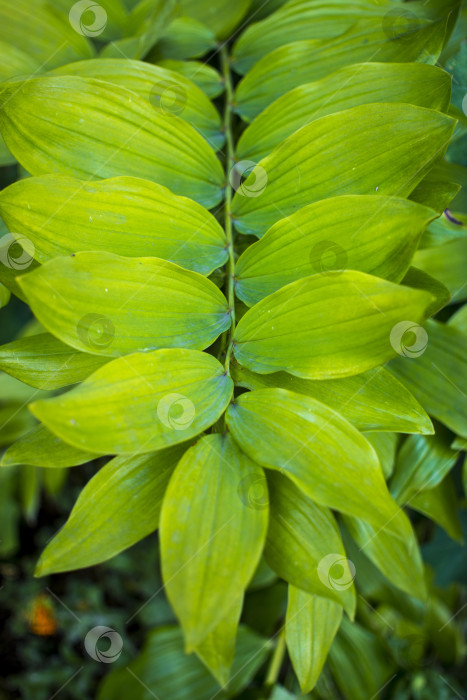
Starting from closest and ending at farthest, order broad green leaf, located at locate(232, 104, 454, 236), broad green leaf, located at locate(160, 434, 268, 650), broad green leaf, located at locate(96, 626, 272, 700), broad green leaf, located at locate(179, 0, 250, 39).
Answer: broad green leaf, located at locate(160, 434, 268, 650), broad green leaf, located at locate(232, 104, 454, 236), broad green leaf, located at locate(179, 0, 250, 39), broad green leaf, located at locate(96, 626, 272, 700)

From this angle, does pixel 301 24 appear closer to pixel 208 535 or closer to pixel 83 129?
pixel 83 129

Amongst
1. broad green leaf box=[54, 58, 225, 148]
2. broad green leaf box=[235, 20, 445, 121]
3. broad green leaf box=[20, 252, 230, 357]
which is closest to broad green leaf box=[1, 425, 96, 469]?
broad green leaf box=[20, 252, 230, 357]

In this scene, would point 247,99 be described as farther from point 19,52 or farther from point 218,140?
point 19,52

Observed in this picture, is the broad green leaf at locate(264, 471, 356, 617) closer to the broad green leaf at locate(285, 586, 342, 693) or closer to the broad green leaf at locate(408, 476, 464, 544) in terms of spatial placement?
the broad green leaf at locate(285, 586, 342, 693)

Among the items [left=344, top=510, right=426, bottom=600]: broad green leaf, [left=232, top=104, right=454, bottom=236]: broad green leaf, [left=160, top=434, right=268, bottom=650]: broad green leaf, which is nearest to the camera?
[left=160, top=434, right=268, bottom=650]: broad green leaf

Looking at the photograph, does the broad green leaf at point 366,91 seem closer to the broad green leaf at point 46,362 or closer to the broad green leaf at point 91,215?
the broad green leaf at point 91,215

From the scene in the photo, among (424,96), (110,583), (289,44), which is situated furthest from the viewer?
(110,583)

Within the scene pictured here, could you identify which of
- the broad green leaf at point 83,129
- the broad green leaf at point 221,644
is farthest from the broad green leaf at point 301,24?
the broad green leaf at point 221,644

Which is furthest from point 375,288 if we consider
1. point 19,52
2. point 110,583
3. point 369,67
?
point 110,583
